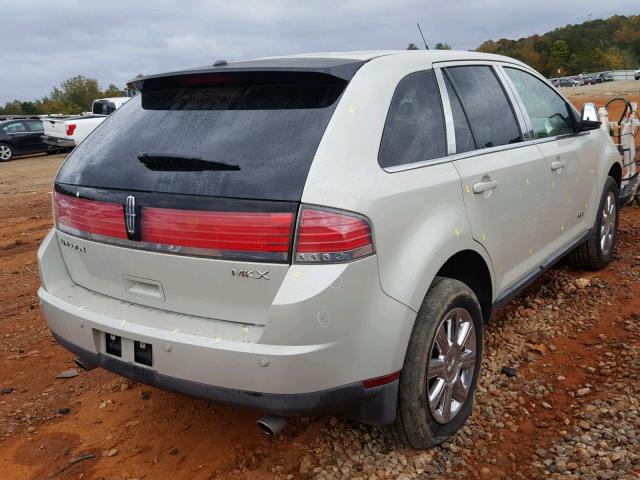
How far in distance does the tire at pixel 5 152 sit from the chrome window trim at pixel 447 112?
71.6 ft

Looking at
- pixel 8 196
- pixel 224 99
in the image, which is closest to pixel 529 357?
pixel 224 99

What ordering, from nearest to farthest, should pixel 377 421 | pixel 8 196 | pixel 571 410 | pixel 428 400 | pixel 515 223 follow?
pixel 377 421
pixel 428 400
pixel 571 410
pixel 515 223
pixel 8 196

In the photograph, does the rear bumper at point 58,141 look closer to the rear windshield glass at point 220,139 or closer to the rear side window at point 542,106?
the rear side window at point 542,106

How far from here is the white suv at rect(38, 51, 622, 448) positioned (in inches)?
85.0

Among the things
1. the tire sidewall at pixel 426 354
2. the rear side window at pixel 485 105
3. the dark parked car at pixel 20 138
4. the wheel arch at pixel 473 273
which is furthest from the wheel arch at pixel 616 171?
the dark parked car at pixel 20 138

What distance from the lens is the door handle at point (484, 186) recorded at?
2.88 meters

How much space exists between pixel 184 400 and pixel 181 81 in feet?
5.67

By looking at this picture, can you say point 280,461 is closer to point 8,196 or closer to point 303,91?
point 303,91

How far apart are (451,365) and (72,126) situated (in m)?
18.6

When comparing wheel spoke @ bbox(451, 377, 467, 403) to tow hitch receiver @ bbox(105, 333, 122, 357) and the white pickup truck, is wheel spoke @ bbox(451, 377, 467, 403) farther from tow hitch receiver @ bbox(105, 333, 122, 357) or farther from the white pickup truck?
the white pickup truck

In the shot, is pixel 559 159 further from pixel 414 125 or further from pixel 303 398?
pixel 303 398

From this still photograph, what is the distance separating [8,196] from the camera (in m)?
12.3

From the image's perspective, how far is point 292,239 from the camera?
215 cm

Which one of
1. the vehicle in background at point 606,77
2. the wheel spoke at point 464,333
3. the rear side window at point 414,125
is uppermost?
the vehicle in background at point 606,77
